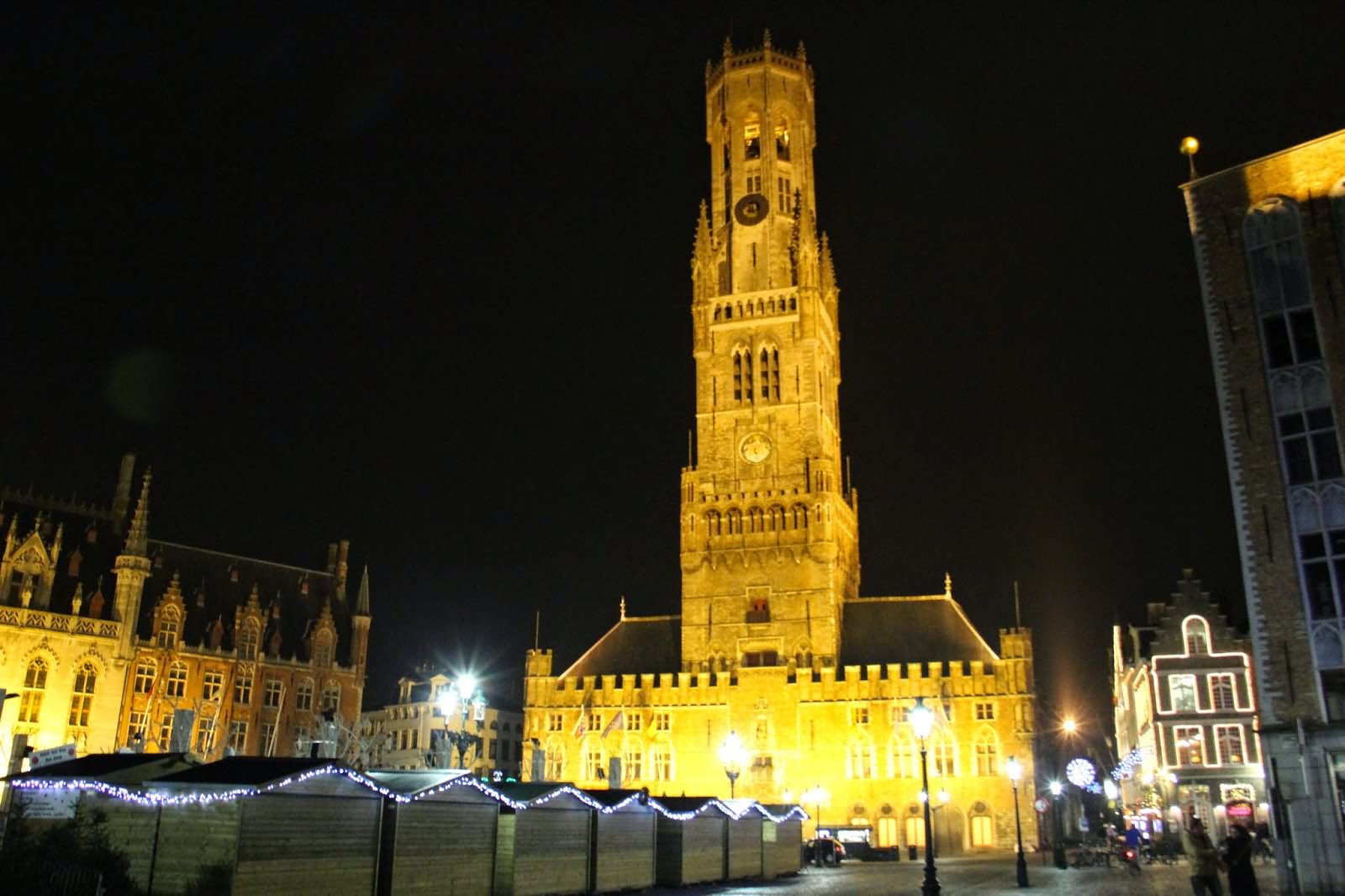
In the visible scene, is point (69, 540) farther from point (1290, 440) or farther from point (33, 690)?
point (1290, 440)

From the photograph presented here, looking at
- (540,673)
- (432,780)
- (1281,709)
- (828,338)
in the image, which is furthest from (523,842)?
(828,338)

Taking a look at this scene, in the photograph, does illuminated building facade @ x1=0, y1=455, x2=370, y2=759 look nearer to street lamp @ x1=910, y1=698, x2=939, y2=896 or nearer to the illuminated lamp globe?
the illuminated lamp globe

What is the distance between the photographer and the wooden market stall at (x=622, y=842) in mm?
27625

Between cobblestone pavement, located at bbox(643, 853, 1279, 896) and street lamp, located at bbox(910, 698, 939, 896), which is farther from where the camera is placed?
cobblestone pavement, located at bbox(643, 853, 1279, 896)

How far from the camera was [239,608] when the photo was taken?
64375mm

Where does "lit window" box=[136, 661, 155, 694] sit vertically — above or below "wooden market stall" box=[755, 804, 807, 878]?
above

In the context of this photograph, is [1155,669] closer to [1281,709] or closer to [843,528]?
[843,528]

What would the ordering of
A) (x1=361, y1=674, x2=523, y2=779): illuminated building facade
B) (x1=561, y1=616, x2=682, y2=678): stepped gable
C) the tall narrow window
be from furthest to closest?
(x1=361, y1=674, x2=523, y2=779): illuminated building facade, (x1=561, y1=616, x2=682, y2=678): stepped gable, the tall narrow window

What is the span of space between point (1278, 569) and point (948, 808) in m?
32.1

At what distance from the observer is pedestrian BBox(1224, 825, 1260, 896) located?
19141 mm

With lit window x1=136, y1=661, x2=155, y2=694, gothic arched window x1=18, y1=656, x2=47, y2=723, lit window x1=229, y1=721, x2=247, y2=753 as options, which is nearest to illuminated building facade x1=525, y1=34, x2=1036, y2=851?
lit window x1=229, y1=721, x2=247, y2=753

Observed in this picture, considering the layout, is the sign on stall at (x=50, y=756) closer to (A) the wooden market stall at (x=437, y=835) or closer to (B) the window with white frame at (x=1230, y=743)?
(A) the wooden market stall at (x=437, y=835)

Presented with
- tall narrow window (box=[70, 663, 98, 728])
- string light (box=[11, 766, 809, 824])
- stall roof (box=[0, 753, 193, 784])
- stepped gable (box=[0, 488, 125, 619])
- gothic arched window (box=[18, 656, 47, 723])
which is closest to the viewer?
string light (box=[11, 766, 809, 824])

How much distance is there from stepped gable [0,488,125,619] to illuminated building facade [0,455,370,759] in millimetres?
81
